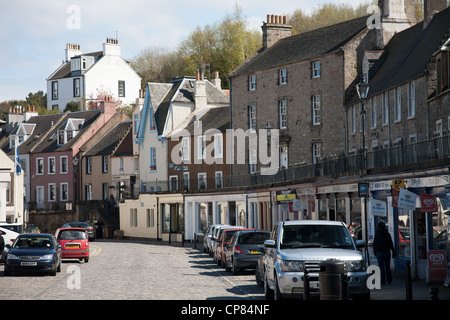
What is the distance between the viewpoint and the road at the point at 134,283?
20.4 m

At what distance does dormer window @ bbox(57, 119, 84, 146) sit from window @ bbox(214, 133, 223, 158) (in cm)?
2384

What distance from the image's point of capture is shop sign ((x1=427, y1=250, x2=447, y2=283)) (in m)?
23.0

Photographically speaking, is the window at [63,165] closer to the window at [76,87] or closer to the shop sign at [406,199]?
the window at [76,87]

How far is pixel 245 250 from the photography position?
28844 millimetres

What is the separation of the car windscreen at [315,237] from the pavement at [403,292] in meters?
1.86

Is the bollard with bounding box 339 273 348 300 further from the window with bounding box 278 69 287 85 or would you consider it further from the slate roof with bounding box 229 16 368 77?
the window with bounding box 278 69 287 85

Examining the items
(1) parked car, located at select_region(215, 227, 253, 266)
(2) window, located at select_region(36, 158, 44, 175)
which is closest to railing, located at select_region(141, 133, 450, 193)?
(1) parked car, located at select_region(215, 227, 253, 266)

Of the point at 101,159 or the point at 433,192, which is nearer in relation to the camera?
the point at 433,192

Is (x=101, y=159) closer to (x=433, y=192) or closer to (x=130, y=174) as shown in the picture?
(x=130, y=174)

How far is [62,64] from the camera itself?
4122 inches

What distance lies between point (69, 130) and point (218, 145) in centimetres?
2470

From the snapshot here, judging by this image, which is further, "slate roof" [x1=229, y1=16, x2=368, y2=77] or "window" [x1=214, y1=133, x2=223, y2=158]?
"window" [x1=214, y1=133, x2=223, y2=158]
